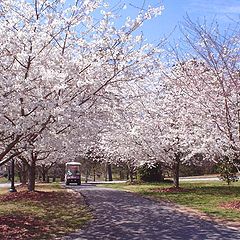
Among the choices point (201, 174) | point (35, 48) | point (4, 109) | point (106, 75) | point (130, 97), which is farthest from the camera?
point (201, 174)

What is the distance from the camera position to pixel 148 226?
34.9 feet

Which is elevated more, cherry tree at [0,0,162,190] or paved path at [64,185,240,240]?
cherry tree at [0,0,162,190]

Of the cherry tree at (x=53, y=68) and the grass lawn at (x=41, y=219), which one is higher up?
the cherry tree at (x=53, y=68)

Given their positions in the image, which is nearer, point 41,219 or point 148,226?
point 148,226

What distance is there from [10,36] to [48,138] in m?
2.97

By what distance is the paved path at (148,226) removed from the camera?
924cm

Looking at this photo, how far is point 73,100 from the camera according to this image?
33.2ft

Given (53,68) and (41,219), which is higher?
(53,68)

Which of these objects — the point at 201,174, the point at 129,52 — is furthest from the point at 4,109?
the point at 201,174

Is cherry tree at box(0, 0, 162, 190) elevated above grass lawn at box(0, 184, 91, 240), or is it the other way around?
cherry tree at box(0, 0, 162, 190)

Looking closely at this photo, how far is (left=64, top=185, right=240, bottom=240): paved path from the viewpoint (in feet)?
30.3

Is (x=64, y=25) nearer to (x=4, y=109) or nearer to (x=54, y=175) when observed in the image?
(x=4, y=109)

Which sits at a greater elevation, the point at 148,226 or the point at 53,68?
the point at 53,68

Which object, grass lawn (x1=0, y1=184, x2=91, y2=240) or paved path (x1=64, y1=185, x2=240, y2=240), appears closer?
paved path (x1=64, y1=185, x2=240, y2=240)
